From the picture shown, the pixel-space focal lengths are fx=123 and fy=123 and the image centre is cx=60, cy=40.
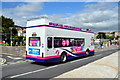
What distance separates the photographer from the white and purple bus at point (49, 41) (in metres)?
9.50

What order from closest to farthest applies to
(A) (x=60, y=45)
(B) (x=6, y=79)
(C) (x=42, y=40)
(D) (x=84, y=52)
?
(B) (x=6, y=79) < (C) (x=42, y=40) < (A) (x=60, y=45) < (D) (x=84, y=52)

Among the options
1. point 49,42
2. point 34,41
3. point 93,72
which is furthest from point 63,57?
point 93,72

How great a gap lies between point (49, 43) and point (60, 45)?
1424 mm

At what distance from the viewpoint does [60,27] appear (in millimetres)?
10891

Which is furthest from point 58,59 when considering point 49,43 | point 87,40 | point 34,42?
point 87,40

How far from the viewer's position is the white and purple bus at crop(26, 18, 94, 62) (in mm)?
9499

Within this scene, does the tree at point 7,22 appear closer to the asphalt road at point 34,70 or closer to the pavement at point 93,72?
the asphalt road at point 34,70

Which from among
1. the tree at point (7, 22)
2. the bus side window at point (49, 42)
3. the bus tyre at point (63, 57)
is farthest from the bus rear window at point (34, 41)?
the tree at point (7, 22)

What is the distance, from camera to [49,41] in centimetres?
973

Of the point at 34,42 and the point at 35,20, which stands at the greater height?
the point at 35,20

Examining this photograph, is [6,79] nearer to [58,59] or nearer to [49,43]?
[49,43]

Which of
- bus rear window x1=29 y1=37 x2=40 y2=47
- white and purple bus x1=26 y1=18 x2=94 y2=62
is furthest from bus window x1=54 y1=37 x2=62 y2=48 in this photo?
bus rear window x1=29 y1=37 x2=40 y2=47

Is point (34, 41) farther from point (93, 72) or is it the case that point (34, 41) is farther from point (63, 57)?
point (93, 72)

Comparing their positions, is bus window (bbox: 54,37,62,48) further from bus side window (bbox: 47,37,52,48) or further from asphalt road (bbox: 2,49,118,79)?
asphalt road (bbox: 2,49,118,79)
